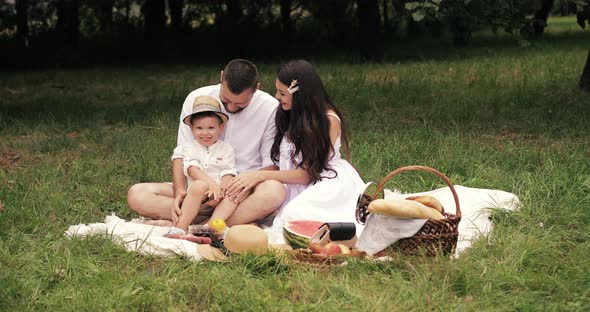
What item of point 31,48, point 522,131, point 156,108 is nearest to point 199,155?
point 522,131

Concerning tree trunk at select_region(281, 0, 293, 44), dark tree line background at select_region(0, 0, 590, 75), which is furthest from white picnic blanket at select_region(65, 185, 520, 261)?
tree trunk at select_region(281, 0, 293, 44)

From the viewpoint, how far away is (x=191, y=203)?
5.62m

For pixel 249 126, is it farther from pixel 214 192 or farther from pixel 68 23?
pixel 68 23

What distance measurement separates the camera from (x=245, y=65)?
5.63 m

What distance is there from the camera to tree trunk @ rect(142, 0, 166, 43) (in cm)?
1870

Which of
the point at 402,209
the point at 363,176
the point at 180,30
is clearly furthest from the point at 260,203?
the point at 180,30

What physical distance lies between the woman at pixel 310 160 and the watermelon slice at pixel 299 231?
0.45 feet

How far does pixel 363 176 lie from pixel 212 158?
1.58 metres

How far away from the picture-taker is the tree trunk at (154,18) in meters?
18.7

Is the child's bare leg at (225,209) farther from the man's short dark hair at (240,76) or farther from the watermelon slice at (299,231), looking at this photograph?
the man's short dark hair at (240,76)

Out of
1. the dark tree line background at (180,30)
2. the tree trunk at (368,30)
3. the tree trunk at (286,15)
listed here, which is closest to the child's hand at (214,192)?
the dark tree line background at (180,30)

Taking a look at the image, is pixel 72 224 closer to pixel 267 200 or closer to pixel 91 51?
pixel 267 200

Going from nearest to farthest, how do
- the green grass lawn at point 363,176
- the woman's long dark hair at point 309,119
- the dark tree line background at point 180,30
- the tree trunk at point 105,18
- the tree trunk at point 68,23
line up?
the green grass lawn at point 363,176 → the woman's long dark hair at point 309,119 → the dark tree line background at point 180,30 → the tree trunk at point 68,23 → the tree trunk at point 105,18

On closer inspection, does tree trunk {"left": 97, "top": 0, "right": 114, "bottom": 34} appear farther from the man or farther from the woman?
the woman
